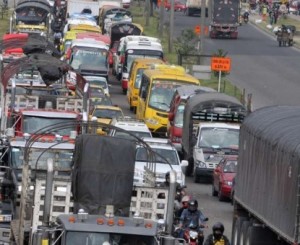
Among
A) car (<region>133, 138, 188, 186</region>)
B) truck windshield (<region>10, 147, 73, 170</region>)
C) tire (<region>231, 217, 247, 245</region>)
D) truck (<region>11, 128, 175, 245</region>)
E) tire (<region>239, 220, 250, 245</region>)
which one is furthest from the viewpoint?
car (<region>133, 138, 188, 186</region>)

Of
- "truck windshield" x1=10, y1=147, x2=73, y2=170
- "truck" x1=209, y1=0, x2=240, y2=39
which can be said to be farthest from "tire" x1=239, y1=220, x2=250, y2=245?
"truck" x1=209, y1=0, x2=240, y2=39

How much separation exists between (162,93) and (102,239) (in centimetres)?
3456

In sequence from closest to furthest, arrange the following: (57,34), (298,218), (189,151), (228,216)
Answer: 1. (298,218)
2. (228,216)
3. (189,151)
4. (57,34)

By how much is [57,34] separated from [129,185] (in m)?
56.8

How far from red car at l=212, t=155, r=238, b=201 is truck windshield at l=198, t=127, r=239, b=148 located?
3017 millimetres

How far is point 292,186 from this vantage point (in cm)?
2303

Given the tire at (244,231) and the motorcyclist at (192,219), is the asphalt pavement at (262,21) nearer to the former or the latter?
the tire at (244,231)

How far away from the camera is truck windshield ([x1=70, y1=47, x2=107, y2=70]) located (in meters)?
60.6

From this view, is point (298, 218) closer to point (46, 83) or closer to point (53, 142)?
point (53, 142)

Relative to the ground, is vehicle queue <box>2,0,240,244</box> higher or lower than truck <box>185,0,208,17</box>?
higher

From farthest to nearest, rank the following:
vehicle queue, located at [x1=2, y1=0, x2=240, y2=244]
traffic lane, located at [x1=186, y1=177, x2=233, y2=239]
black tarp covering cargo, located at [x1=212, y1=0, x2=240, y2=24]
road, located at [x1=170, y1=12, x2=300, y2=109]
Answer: black tarp covering cargo, located at [x1=212, y1=0, x2=240, y2=24], road, located at [x1=170, y1=12, x2=300, y2=109], vehicle queue, located at [x1=2, y1=0, x2=240, y2=244], traffic lane, located at [x1=186, y1=177, x2=233, y2=239]

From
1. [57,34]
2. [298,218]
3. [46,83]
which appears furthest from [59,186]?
[57,34]

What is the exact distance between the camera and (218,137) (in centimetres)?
4194

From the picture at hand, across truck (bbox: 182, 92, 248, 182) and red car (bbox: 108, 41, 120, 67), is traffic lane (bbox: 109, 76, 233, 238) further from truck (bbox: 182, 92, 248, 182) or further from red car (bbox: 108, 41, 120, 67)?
red car (bbox: 108, 41, 120, 67)
